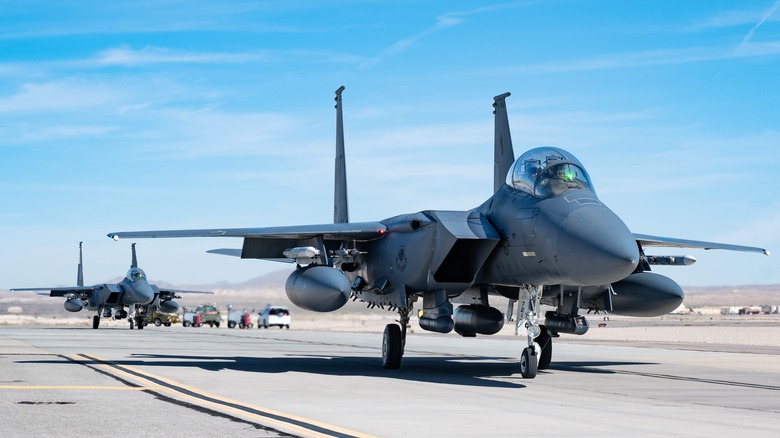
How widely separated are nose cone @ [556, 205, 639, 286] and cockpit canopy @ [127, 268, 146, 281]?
37.8 m

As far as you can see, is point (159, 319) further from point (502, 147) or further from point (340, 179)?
point (502, 147)

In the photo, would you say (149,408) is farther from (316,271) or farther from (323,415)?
(316,271)

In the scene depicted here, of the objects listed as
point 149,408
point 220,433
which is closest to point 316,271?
point 149,408

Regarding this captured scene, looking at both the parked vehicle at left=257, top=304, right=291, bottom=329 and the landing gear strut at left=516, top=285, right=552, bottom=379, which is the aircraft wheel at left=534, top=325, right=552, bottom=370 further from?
the parked vehicle at left=257, top=304, right=291, bottom=329

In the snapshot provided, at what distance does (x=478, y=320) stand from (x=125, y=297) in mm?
34941

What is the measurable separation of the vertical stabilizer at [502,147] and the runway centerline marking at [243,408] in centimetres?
776

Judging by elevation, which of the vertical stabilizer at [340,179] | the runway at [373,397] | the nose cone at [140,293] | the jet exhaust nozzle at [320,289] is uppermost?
the vertical stabilizer at [340,179]

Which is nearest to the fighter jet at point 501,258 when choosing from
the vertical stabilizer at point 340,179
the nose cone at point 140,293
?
the vertical stabilizer at point 340,179

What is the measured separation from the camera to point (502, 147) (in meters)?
18.4

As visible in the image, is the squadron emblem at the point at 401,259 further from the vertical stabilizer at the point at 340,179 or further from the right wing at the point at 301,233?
the vertical stabilizer at the point at 340,179

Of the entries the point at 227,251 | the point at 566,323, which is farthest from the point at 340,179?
the point at 566,323

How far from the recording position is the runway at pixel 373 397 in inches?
348

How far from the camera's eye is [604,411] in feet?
35.0

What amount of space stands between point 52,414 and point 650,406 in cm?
694
